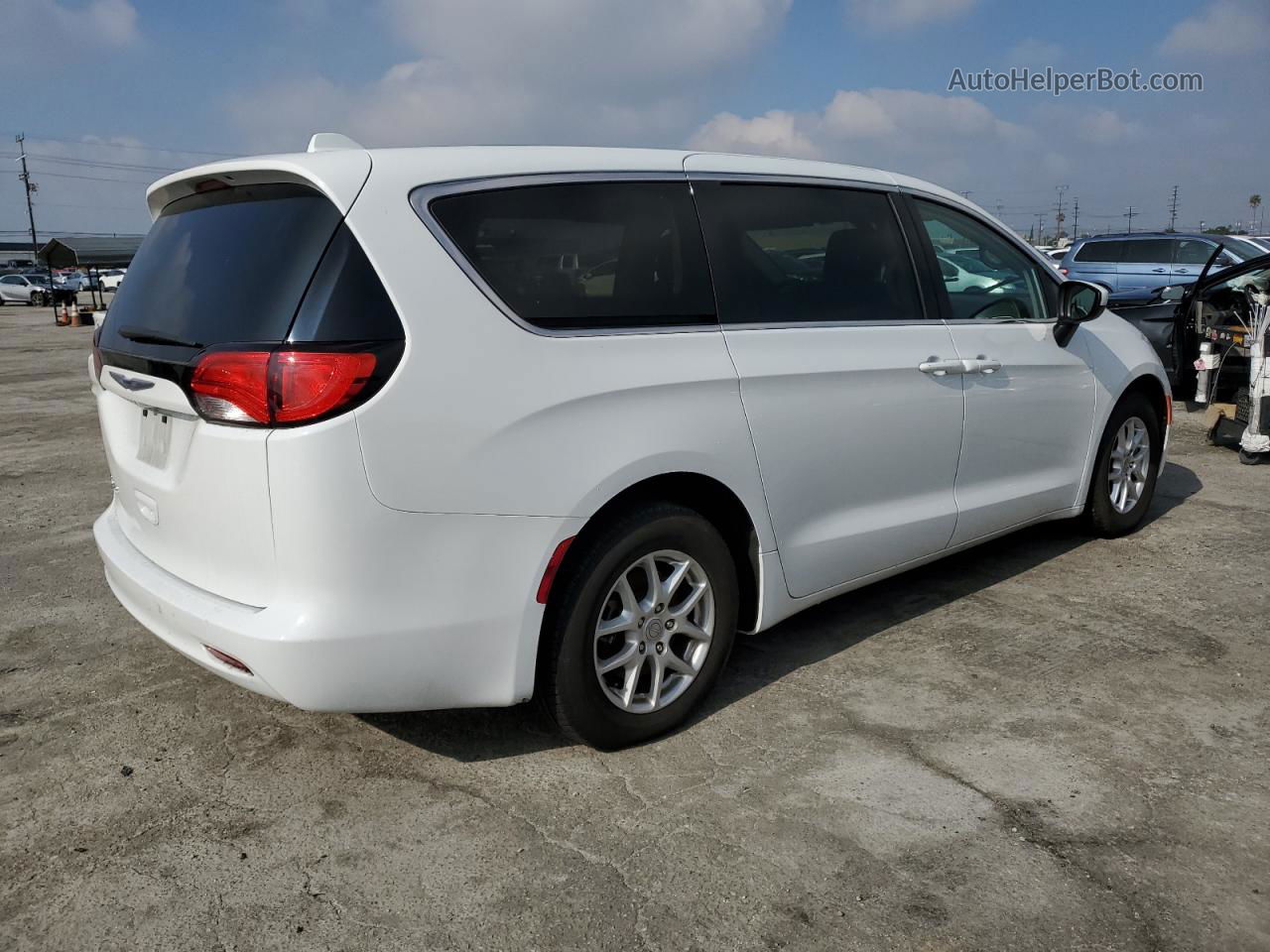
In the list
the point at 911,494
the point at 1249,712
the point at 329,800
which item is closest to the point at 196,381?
the point at 329,800

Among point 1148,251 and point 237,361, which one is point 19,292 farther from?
point 237,361

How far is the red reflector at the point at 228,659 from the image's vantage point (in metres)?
2.56

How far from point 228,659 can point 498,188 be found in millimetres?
1459

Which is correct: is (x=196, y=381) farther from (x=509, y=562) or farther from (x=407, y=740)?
(x=407, y=740)

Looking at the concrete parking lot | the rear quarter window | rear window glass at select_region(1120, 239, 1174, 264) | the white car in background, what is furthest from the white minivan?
the white car in background

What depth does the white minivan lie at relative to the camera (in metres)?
2.45

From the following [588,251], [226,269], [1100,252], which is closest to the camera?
[226,269]

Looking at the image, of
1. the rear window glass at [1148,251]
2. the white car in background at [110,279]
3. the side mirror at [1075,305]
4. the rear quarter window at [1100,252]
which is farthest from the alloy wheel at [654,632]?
the white car in background at [110,279]

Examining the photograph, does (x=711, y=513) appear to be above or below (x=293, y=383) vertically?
below

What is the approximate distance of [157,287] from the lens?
294cm

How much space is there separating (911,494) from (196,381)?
2.55 m

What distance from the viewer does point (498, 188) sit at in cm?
276

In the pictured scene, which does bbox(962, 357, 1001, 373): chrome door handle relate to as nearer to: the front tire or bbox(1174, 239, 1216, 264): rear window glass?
the front tire

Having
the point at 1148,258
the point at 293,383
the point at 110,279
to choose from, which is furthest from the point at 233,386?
the point at 110,279
